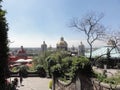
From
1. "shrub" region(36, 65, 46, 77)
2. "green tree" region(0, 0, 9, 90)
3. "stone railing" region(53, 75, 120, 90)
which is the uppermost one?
"green tree" region(0, 0, 9, 90)

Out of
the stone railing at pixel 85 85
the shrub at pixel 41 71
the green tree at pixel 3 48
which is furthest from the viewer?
the shrub at pixel 41 71

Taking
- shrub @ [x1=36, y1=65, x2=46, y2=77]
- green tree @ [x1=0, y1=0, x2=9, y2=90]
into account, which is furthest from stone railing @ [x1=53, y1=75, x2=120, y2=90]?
shrub @ [x1=36, y1=65, x2=46, y2=77]

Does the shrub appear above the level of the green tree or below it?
below

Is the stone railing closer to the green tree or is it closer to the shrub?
the green tree

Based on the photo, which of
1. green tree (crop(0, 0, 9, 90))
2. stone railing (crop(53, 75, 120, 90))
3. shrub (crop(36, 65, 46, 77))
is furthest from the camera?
shrub (crop(36, 65, 46, 77))

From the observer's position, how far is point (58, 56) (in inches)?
1825

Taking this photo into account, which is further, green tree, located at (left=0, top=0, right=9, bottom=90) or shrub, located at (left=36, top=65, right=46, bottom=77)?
shrub, located at (left=36, top=65, right=46, bottom=77)

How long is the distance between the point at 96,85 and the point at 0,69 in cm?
810

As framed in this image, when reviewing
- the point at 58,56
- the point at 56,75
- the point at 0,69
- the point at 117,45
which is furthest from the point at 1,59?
the point at 58,56

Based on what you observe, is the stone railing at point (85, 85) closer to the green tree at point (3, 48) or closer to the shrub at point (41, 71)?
the green tree at point (3, 48)

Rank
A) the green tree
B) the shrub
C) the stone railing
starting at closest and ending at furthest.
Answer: the stone railing → the green tree → the shrub

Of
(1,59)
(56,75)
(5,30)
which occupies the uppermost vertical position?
(5,30)

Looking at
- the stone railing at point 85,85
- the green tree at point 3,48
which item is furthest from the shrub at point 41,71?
the green tree at point 3,48

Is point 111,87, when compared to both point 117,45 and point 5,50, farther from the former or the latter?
point 117,45
